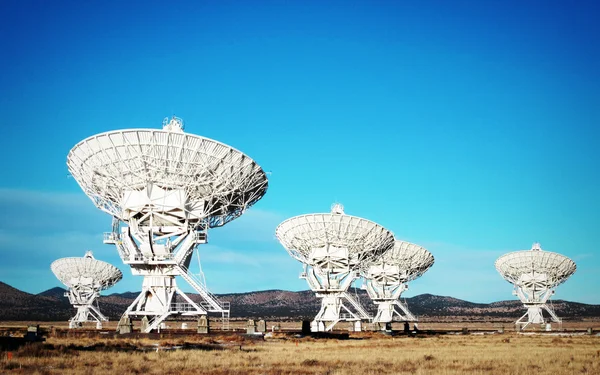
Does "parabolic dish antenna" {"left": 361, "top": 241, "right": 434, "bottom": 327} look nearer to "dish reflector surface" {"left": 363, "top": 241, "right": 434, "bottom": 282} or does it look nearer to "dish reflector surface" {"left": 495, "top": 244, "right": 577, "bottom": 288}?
"dish reflector surface" {"left": 363, "top": 241, "right": 434, "bottom": 282}

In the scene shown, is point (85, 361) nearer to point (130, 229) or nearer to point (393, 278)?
point (130, 229)

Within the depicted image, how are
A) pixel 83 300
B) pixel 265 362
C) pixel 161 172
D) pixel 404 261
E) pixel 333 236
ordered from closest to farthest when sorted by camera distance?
pixel 265 362
pixel 161 172
pixel 333 236
pixel 404 261
pixel 83 300

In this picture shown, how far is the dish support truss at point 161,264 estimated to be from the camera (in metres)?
37.0

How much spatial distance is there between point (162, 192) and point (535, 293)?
56.4m

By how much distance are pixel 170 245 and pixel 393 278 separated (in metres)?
38.0

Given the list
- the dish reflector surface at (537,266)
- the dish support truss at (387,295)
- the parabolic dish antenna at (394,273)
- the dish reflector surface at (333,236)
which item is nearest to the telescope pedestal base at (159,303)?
the dish reflector surface at (333,236)

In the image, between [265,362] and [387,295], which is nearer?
[265,362]

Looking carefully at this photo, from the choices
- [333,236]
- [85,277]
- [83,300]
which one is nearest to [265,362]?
[333,236]

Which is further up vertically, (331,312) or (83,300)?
(83,300)

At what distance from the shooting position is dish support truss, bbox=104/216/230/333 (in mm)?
37000

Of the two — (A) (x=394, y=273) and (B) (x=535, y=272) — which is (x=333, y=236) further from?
(B) (x=535, y=272)

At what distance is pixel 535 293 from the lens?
7581 centimetres

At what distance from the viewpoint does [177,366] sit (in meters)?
20.5

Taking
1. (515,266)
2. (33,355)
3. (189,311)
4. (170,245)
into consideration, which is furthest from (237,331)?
(515,266)
